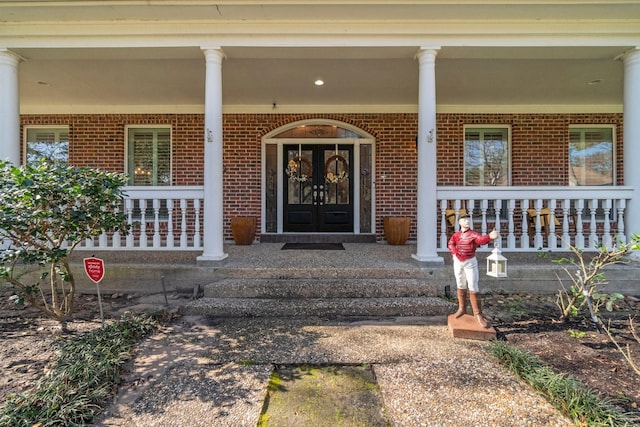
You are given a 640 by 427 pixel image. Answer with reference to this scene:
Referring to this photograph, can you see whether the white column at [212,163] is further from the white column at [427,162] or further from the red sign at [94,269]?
the white column at [427,162]

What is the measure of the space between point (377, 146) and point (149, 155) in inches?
191

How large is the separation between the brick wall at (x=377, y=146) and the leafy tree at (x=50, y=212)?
378 cm

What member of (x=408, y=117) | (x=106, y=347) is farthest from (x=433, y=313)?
(x=408, y=117)

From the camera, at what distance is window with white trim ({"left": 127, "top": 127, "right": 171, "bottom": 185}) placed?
7.32 m

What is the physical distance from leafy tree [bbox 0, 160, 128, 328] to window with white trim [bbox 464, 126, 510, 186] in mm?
6482

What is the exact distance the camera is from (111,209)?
3582mm

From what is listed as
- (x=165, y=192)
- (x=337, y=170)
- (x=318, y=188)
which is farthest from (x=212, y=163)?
(x=337, y=170)

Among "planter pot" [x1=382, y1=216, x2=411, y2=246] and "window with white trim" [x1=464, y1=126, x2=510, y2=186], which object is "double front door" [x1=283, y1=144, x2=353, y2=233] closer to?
"planter pot" [x1=382, y1=216, x2=411, y2=246]

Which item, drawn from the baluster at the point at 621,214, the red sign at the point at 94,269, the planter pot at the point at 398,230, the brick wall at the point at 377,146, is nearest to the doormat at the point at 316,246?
the planter pot at the point at 398,230

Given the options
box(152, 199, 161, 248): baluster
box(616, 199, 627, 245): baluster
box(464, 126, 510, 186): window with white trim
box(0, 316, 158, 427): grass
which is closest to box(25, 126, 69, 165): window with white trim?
box(152, 199, 161, 248): baluster

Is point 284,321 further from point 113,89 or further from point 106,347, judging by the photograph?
point 113,89

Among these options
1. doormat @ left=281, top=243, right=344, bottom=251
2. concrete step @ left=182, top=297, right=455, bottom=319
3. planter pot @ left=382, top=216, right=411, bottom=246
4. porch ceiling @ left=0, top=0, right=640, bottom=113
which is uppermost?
porch ceiling @ left=0, top=0, right=640, bottom=113

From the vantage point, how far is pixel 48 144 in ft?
24.0

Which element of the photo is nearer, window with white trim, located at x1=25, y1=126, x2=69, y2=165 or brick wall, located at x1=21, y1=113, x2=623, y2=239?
brick wall, located at x1=21, y1=113, x2=623, y2=239
